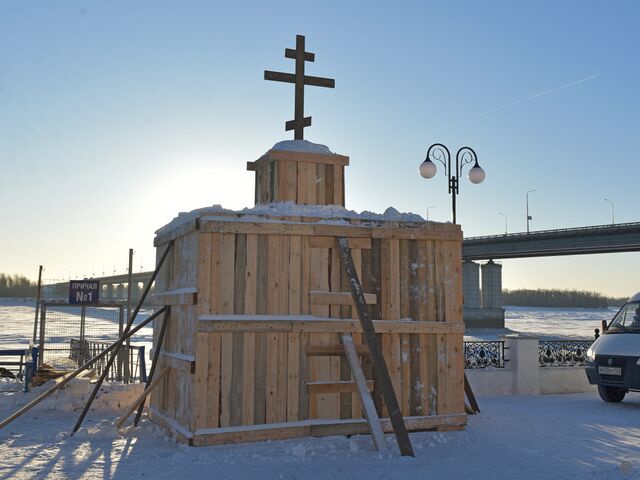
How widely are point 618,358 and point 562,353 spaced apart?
2779mm

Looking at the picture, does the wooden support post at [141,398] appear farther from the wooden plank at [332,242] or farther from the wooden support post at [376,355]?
the wooden support post at [376,355]

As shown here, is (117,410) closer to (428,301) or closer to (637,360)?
(428,301)

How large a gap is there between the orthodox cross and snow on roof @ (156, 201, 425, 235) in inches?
70.0

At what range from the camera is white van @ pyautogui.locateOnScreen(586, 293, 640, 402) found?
11.9m

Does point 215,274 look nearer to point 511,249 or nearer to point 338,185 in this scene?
point 338,185

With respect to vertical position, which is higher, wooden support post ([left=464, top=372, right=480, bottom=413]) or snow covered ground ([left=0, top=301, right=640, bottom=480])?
wooden support post ([left=464, top=372, right=480, bottom=413])

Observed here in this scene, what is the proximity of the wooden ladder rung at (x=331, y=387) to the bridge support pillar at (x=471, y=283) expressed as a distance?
54.2m

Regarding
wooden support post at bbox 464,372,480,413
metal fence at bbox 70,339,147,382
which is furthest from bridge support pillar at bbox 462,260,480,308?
wooden support post at bbox 464,372,480,413

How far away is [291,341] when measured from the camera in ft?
27.1

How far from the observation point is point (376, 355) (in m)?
7.82

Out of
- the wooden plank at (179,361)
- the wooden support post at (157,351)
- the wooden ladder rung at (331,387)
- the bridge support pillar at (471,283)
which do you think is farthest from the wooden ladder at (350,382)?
the bridge support pillar at (471,283)

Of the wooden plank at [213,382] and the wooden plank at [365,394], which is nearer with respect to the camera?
the wooden plank at [365,394]

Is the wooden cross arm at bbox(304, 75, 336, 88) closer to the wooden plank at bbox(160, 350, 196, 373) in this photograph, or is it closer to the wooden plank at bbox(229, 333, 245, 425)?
the wooden plank at bbox(229, 333, 245, 425)

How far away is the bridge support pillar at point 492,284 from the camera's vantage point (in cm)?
6419
